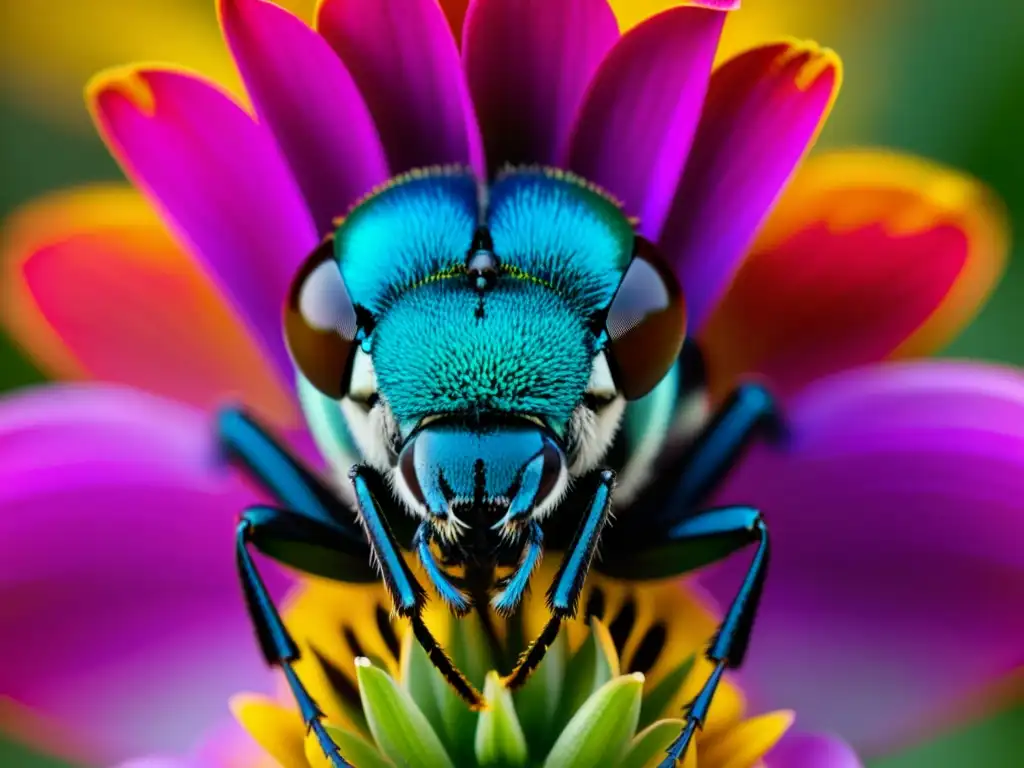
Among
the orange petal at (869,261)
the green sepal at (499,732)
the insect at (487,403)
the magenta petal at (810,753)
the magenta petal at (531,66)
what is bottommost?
the magenta petal at (810,753)

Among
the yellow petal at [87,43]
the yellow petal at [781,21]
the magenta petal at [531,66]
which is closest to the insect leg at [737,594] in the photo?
the magenta petal at [531,66]

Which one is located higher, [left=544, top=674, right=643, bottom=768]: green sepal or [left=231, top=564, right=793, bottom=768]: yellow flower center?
[left=231, top=564, right=793, bottom=768]: yellow flower center

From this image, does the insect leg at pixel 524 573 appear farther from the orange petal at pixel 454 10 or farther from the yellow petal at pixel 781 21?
the yellow petal at pixel 781 21

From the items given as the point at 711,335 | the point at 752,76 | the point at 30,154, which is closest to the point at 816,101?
the point at 752,76

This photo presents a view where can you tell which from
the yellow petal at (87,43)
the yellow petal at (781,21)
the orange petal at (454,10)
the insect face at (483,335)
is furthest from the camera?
the yellow petal at (87,43)

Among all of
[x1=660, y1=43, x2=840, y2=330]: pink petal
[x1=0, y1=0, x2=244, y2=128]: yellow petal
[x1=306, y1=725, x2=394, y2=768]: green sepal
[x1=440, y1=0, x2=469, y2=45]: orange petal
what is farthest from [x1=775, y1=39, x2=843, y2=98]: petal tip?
[x1=0, y1=0, x2=244, y2=128]: yellow petal

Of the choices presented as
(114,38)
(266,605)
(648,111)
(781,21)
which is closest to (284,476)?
(266,605)

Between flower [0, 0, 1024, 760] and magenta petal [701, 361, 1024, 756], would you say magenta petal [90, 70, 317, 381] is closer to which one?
flower [0, 0, 1024, 760]
